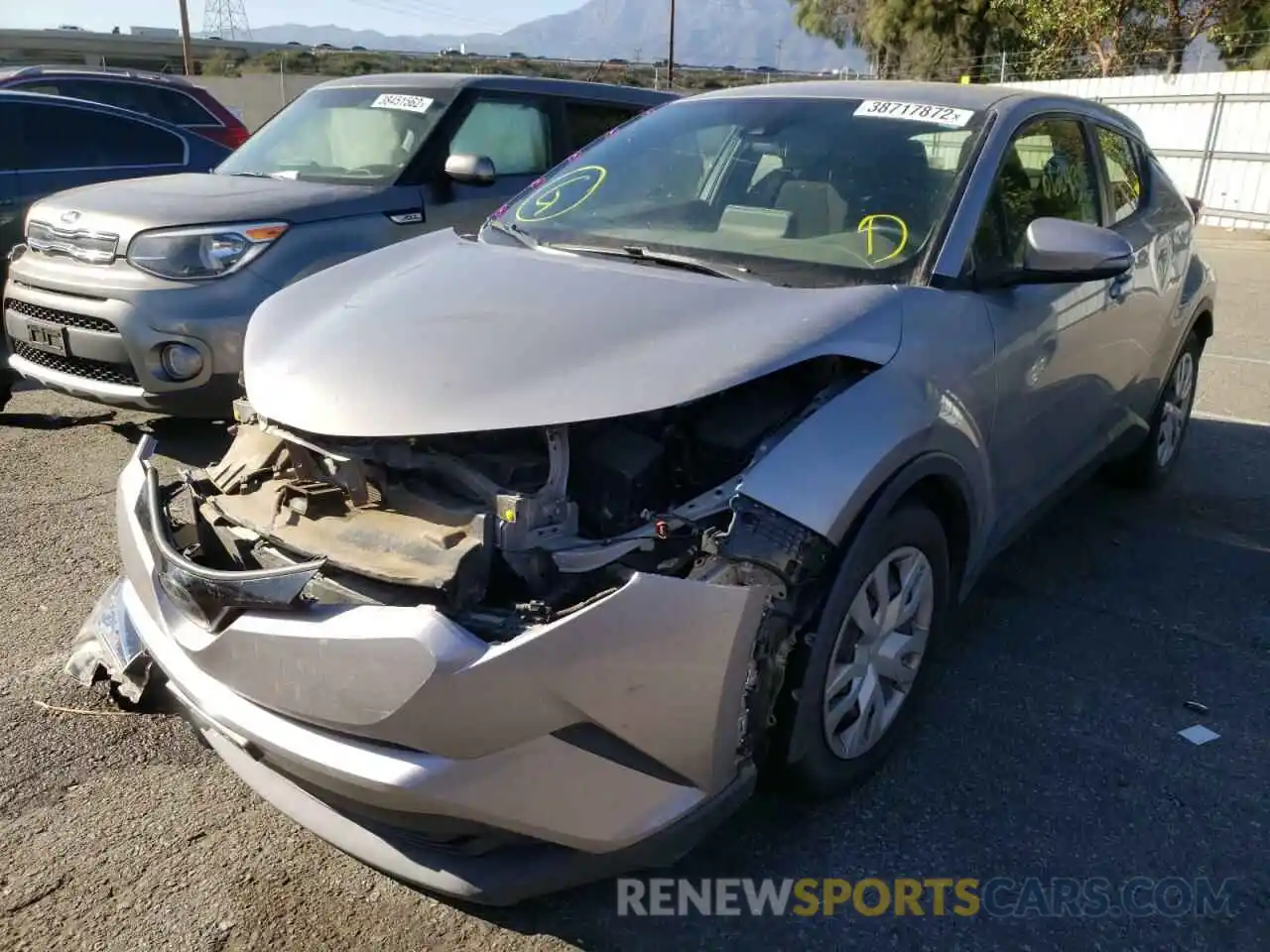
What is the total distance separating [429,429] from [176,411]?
3.05 m

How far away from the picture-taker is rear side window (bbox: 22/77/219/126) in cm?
950

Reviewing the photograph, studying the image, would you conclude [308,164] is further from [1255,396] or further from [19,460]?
[1255,396]

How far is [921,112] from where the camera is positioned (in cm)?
344

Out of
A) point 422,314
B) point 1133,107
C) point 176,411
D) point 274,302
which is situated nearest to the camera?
point 422,314

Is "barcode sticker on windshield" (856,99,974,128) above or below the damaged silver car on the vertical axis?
above

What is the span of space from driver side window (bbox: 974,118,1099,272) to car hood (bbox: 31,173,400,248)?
10.8 feet

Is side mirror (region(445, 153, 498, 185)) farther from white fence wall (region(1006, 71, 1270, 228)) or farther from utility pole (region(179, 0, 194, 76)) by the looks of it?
utility pole (region(179, 0, 194, 76))

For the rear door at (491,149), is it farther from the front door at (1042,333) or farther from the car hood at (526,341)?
the front door at (1042,333)

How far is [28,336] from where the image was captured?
5.16 meters

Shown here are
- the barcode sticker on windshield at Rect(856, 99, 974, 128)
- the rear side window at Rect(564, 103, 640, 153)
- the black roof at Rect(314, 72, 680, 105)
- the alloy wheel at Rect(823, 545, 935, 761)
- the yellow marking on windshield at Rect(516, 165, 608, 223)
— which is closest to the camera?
the alloy wheel at Rect(823, 545, 935, 761)

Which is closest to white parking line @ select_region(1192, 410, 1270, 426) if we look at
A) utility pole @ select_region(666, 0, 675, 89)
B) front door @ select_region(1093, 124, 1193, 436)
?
front door @ select_region(1093, 124, 1193, 436)

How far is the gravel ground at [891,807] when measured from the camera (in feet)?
7.89

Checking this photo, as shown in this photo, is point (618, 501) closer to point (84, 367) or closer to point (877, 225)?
point (877, 225)

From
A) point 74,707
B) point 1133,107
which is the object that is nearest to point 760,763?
point 74,707
